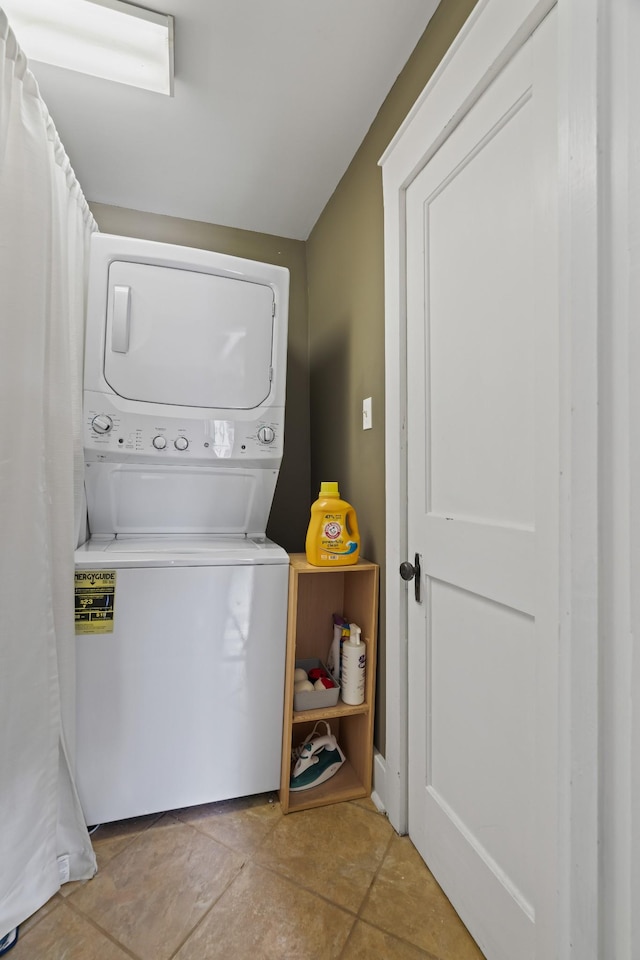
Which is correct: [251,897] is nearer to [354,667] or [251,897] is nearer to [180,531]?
[354,667]

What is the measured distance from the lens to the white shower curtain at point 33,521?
1.10 m

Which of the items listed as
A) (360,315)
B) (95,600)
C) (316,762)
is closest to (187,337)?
(360,315)

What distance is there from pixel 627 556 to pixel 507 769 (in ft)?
2.01

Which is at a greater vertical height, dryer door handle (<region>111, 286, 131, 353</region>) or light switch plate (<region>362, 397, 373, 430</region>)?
dryer door handle (<region>111, 286, 131, 353</region>)

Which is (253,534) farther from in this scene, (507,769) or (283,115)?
(283,115)

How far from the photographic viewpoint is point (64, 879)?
1.21 meters

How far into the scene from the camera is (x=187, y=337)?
1.66 meters

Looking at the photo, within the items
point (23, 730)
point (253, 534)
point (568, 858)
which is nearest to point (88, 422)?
point (253, 534)

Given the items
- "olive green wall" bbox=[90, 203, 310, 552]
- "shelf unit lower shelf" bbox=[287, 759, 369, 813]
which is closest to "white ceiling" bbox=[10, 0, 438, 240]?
"olive green wall" bbox=[90, 203, 310, 552]

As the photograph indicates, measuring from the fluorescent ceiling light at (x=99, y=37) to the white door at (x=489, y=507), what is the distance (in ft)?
2.91

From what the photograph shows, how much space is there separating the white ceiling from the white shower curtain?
19.9 inches

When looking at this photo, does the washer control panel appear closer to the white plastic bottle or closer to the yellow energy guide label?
the yellow energy guide label

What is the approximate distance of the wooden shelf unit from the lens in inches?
59.1

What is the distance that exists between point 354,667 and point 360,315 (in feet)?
4.36
